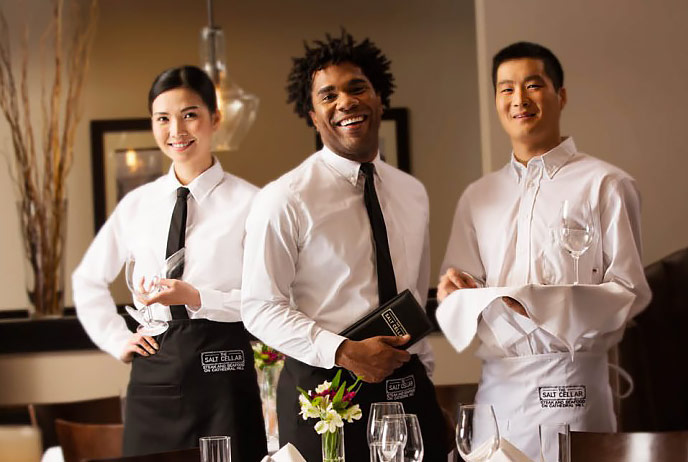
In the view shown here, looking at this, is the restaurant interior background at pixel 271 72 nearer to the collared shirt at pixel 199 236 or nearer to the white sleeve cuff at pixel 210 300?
the collared shirt at pixel 199 236

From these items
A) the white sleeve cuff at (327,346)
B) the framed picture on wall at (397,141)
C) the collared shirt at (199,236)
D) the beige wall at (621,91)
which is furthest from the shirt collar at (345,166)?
the framed picture on wall at (397,141)

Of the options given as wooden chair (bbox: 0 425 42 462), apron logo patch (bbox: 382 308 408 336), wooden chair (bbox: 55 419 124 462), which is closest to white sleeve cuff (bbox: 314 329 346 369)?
apron logo patch (bbox: 382 308 408 336)

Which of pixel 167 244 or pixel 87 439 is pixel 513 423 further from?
pixel 87 439

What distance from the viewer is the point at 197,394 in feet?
9.48

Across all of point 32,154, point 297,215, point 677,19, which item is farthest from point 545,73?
point 32,154

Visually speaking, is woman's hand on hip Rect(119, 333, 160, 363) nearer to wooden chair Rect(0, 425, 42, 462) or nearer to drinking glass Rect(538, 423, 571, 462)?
drinking glass Rect(538, 423, 571, 462)

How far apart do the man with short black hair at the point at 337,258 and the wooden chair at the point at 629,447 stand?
1.33 feet

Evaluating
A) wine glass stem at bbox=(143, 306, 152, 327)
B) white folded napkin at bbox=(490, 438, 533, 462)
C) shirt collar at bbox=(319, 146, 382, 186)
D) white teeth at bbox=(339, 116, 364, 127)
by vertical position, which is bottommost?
white folded napkin at bbox=(490, 438, 533, 462)

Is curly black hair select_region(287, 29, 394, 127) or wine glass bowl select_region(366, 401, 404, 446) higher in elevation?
curly black hair select_region(287, 29, 394, 127)

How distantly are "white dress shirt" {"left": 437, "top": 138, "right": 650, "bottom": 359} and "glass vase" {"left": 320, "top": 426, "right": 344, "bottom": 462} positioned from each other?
0.66 m

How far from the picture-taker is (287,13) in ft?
19.5

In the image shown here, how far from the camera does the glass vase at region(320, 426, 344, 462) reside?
2.13m

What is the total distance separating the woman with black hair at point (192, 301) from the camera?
9.47ft

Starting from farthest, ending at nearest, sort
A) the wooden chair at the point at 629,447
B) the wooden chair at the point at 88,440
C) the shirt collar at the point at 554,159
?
1. the wooden chair at the point at 88,440
2. the shirt collar at the point at 554,159
3. the wooden chair at the point at 629,447
